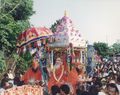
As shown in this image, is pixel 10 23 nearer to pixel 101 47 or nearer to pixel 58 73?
pixel 58 73

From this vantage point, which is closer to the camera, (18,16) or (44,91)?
(44,91)

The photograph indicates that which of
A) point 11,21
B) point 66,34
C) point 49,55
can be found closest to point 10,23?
point 11,21

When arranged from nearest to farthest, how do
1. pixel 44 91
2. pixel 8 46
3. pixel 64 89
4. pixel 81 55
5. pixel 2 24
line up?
pixel 64 89
pixel 44 91
pixel 81 55
pixel 2 24
pixel 8 46

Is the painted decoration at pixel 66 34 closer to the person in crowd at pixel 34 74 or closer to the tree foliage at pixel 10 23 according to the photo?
the person in crowd at pixel 34 74

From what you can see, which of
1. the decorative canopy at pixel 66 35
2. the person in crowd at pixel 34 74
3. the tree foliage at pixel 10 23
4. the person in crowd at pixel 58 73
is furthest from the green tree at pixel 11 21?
the person in crowd at pixel 34 74

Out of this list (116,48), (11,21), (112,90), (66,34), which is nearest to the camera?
(112,90)

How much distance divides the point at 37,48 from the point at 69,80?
3.87 feet

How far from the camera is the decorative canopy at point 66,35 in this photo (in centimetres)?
1327

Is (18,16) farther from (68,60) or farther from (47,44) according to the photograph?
(68,60)

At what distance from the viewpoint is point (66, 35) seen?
13398 millimetres

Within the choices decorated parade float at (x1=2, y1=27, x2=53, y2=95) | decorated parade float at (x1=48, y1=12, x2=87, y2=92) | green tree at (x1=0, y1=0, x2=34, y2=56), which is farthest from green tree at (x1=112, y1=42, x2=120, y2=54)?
decorated parade float at (x1=2, y1=27, x2=53, y2=95)

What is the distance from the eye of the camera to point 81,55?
15.0 meters

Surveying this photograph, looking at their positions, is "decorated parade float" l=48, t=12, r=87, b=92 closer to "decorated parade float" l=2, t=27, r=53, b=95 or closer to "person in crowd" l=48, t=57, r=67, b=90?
"person in crowd" l=48, t=57, r=67, b=90

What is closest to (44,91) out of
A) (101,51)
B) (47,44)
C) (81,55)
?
(47,44)
